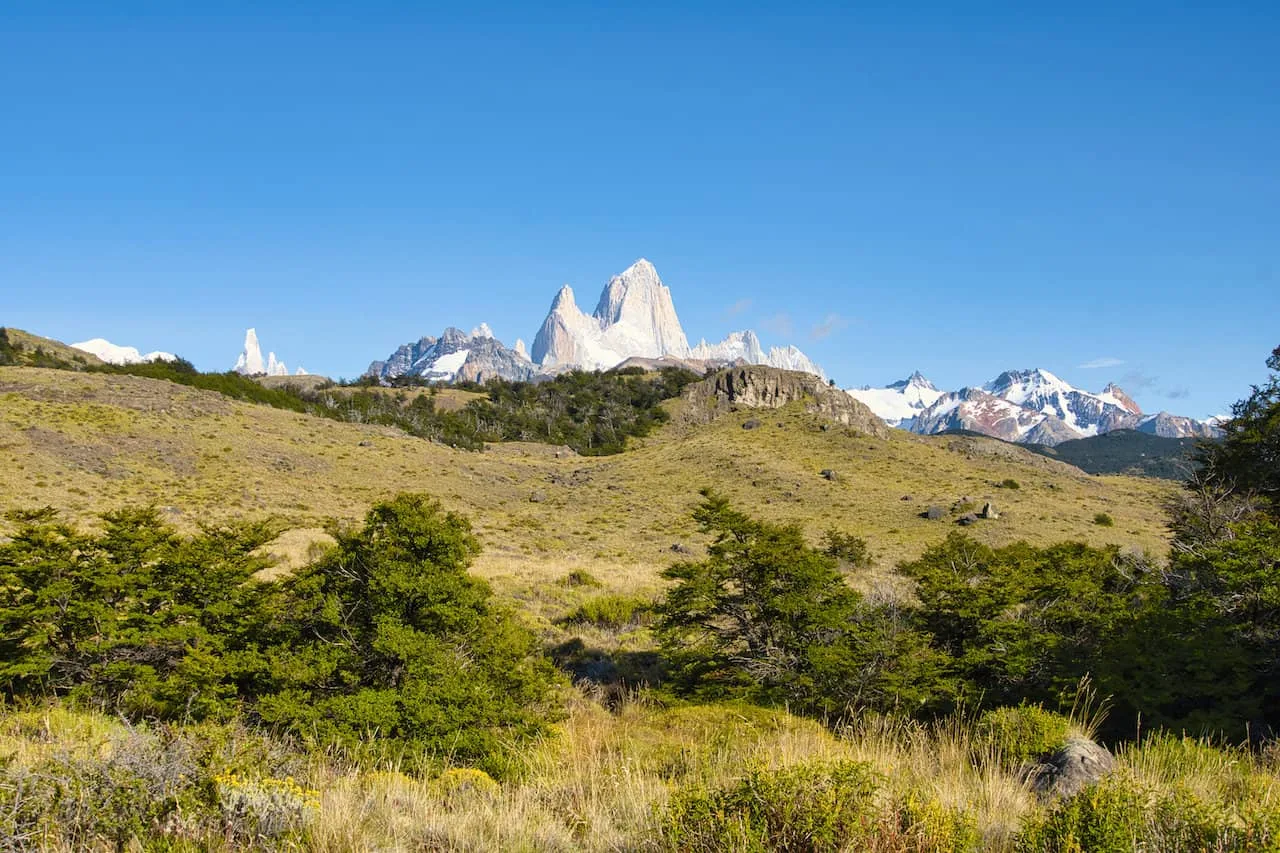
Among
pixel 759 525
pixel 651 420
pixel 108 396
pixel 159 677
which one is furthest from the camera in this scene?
pixel 651 420

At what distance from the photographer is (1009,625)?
1059cm

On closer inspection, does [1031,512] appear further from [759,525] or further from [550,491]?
[759,525]

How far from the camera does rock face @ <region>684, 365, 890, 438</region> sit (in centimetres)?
8381

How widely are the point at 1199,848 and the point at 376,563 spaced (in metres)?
8.42

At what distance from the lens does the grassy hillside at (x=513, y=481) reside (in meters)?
34.2

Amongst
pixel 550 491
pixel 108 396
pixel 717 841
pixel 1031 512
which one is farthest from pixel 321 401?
pixel 717 841

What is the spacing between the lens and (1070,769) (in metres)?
5.49

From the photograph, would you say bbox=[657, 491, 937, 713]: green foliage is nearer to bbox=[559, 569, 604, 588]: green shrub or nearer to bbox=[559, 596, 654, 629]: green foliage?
bbox=[559, 596, 654, 629]: green foliage

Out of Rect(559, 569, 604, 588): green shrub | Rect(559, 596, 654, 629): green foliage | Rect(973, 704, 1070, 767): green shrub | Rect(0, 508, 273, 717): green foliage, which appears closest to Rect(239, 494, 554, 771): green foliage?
Rect(0, 508, 273, 717): green foliage

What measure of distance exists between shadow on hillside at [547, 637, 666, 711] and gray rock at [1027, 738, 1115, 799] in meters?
6.36

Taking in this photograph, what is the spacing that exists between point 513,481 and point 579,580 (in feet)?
111

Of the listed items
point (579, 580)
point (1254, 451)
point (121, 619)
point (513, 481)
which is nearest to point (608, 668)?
point (121, 619)

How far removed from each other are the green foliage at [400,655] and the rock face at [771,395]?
77504 mm

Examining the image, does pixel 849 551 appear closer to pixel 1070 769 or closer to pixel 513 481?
pixel 1070 769
